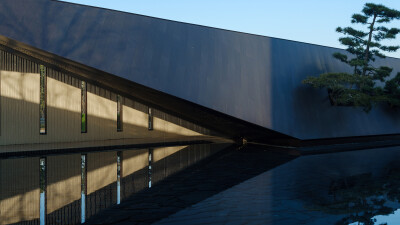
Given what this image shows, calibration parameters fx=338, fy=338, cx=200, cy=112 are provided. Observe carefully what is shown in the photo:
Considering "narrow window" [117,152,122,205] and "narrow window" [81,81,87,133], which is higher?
"narrow window" [81,81,87,133]

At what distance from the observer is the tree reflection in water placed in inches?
161

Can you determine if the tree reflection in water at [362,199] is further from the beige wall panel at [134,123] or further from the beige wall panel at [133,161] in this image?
the beige wall panel at [134,123]

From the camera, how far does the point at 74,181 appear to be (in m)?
6.18

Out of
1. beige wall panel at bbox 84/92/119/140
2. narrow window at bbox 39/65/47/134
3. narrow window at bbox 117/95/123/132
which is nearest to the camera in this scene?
narrow window at bbox 39/65/47/134

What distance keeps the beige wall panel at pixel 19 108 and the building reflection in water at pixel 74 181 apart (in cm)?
330

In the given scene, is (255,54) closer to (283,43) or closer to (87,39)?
(283,43)

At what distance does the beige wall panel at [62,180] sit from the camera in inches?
189

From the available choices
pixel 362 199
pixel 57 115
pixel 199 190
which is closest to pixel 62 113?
pixel 57 115

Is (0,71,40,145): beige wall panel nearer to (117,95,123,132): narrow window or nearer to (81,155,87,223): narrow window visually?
(117,95,123,132): narrow window

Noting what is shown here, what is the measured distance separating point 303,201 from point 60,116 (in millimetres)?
10546

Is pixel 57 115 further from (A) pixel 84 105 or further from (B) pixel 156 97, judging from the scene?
(B) pixel 156 97

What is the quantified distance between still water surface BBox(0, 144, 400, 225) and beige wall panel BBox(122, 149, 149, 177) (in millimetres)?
25

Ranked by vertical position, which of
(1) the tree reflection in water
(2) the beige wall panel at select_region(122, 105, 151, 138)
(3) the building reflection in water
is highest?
(2) the beige wall panel at select_region(122, 105, 151, 138)

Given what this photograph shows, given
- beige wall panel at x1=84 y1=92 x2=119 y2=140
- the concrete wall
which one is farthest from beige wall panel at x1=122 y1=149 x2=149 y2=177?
the concrete wall
